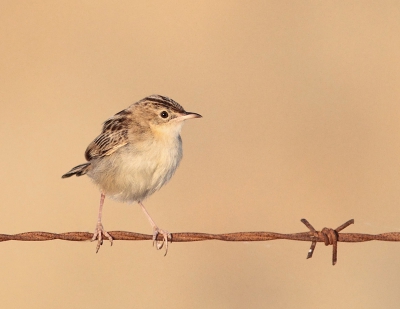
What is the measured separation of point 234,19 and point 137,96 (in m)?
5.21

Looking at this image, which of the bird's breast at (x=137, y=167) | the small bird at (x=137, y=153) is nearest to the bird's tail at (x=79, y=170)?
the small bird at (x=137, y=153)

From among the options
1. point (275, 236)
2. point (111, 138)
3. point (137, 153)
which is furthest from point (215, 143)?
point (275, 236)

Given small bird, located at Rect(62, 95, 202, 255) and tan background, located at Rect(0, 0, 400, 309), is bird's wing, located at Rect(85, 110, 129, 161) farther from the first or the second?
tan background, located at Rect(0, 0, 400, 309)

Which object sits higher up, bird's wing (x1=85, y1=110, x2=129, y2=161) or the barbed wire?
bird's wing (x1=85, y1=110, x2=129, y2=161)

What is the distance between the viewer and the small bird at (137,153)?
7555 mm

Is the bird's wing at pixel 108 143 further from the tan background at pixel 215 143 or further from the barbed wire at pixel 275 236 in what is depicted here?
the tan background at pixel 215 143

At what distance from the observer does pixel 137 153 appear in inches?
298

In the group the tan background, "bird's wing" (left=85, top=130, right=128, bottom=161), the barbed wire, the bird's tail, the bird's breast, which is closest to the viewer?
the barbed wire

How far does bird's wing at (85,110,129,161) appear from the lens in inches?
304

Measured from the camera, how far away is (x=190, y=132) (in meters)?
15.8

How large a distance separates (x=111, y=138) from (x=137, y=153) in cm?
42

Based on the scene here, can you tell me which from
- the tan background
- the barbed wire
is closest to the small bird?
the barbed wire

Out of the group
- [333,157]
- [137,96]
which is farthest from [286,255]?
[137,96]

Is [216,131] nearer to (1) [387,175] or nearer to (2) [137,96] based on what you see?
(2) [137,96]
